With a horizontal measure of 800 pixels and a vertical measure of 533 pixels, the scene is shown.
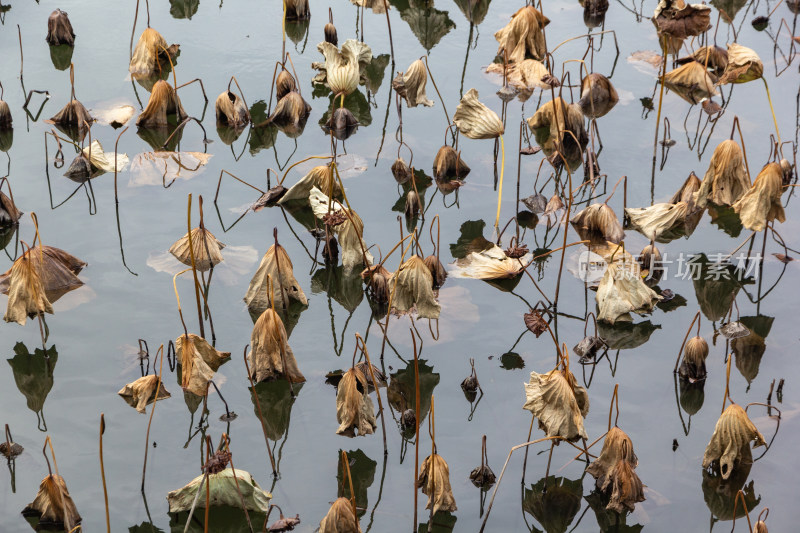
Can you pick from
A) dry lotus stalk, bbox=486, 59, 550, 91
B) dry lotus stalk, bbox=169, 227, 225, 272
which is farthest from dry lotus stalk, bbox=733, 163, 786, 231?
dry lotus stalk, bbox=169, 227, 225, 272

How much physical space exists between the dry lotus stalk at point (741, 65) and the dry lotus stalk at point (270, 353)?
10.5 ft

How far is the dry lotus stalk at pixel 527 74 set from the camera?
5473mm

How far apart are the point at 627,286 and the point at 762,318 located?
59 centimetres

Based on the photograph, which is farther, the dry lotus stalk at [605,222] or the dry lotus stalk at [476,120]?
the dry lotus stalk at [476,120]

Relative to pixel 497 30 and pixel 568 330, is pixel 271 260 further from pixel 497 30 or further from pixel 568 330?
pixel 497 30

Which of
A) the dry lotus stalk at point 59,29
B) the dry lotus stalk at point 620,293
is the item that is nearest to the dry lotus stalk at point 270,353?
the dry lotus stalk at point 620,293

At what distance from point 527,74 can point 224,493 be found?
133 inches

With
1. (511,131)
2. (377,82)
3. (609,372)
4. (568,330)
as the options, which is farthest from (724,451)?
(377,82)

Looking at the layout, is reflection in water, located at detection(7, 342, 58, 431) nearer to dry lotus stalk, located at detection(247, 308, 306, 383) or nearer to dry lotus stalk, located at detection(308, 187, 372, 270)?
dry lotus stalk, located at detection(247, 308, 306, 383)

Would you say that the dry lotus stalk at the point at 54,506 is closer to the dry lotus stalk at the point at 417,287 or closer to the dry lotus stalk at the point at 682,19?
the dry lotus stalk at the point at 417,287

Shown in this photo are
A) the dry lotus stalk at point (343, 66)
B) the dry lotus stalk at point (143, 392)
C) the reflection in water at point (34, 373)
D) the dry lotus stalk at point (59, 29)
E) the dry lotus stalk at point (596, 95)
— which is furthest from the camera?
the dry lotus stalk at point (59, 29)

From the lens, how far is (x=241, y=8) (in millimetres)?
6410

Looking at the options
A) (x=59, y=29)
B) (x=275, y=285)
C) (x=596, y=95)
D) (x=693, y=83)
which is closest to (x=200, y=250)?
(x=275, y=285)

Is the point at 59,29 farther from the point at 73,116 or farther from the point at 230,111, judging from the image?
the point at 230,111
